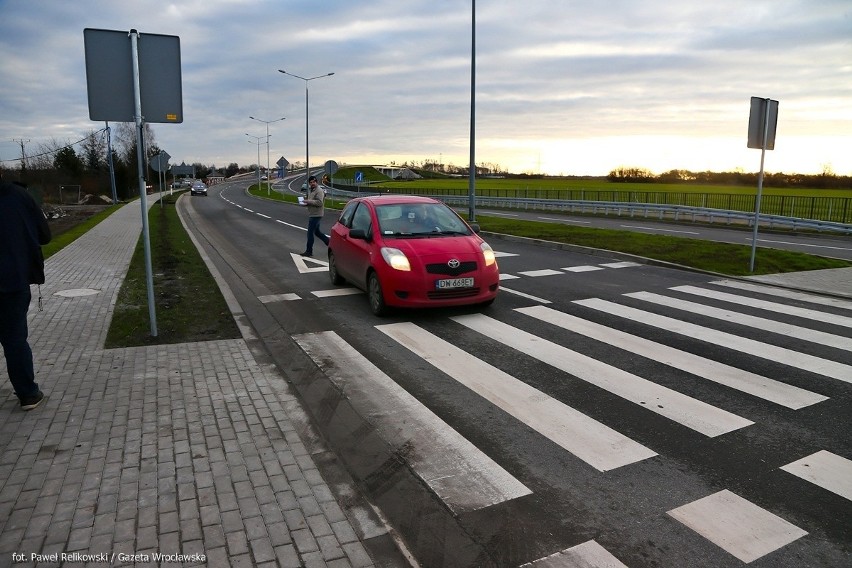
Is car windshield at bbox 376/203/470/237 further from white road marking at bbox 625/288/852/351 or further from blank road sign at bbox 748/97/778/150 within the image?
blank road sign at bbox 748/97/778/150

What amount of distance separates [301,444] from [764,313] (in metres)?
6.98

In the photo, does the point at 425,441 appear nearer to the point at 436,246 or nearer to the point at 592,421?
the point at 592,421

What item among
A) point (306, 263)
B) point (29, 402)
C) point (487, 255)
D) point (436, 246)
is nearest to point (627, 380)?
point (487, 255)

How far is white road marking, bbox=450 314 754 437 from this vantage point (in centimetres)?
493

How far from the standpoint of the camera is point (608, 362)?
6.39 metres

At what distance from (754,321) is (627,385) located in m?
3.45

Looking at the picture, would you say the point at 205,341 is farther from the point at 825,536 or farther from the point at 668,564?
the point at 825,536

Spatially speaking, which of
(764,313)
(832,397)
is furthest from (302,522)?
(764,313)

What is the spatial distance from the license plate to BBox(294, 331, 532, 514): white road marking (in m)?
1.86

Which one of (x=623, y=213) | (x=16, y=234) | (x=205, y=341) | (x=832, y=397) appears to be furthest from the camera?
(x=623, y=213)

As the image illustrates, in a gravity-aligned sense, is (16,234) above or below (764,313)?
above

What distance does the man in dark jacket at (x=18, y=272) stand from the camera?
482 centimetres

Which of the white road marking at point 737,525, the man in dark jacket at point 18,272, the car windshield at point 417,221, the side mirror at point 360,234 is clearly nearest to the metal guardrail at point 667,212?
the car windshield at point 417,221

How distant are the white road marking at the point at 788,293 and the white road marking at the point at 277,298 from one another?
23.9 ft
